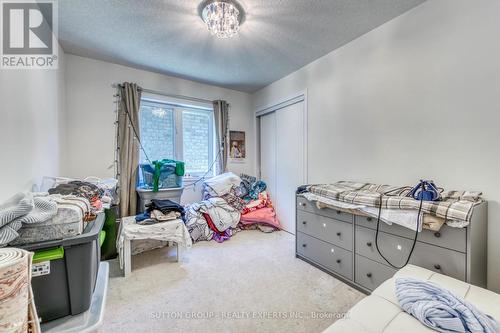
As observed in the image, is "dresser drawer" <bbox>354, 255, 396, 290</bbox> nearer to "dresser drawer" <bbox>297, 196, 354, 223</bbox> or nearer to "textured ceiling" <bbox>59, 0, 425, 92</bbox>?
"dresser drawer" <bbox>297, 196, 354, 223</bbox>

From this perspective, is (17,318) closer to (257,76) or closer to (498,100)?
(498,100)

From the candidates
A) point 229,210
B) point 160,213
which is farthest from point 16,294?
point 229,210

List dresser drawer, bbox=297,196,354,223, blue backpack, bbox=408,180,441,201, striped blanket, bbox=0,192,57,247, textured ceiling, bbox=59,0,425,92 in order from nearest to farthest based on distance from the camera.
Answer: striped blanket, bbox=0,192,57,247 → blue backpack, bbox=408,180,441,201 → textured ceiling, bbox=59,0,425,92 → dresser drawer, bbox=297,196,354,223

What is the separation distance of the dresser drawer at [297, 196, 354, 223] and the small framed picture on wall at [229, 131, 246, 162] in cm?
181

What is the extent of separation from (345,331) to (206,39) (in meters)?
2.65

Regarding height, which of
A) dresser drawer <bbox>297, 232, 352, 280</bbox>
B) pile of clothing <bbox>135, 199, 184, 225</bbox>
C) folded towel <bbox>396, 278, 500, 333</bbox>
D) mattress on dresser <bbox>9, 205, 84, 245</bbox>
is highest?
mattress on dresser <bbox>9, 205, 84, 245</bbox>

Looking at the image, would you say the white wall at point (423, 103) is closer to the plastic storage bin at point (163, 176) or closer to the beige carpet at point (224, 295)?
the beige carpet at point (224, 295)

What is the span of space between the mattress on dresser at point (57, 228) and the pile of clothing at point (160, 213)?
135cm

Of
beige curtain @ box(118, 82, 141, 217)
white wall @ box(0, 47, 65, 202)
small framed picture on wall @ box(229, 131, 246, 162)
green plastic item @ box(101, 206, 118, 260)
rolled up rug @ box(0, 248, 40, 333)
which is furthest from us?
small framed picture on wall @ box(229, 131, 246, 162)

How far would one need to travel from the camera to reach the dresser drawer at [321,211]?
1951mm

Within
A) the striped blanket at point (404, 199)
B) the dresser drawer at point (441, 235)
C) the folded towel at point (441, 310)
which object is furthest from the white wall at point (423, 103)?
the folded towel at point (441, 310)

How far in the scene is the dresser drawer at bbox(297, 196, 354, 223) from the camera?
195 cm

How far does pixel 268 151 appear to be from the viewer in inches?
154
